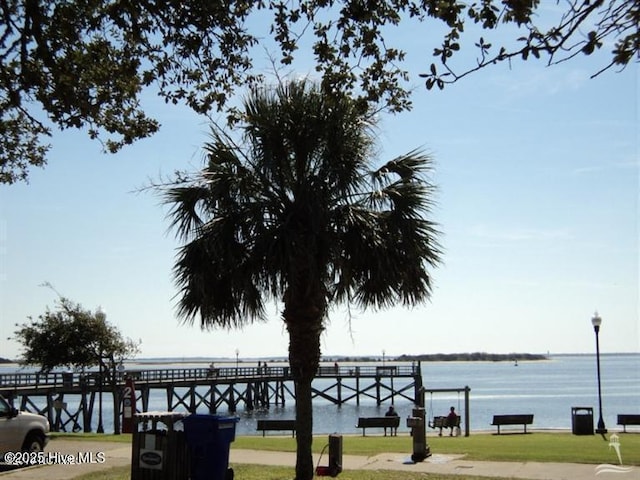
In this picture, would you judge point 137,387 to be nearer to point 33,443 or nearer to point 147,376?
point 147,376

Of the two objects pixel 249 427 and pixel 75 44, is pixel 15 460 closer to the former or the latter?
pixel 75 44

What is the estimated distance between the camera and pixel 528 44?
Result: 6.36m

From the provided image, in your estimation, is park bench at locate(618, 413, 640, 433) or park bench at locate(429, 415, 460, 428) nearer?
park bench at locate(618, 413, 640, 433)

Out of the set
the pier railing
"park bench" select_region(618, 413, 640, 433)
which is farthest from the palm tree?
the pier railing

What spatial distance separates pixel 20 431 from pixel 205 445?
533cm

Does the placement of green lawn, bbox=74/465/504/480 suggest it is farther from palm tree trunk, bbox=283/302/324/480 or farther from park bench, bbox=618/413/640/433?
park bench, bbox=618/413/640/433

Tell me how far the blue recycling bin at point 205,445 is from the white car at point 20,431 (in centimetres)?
502

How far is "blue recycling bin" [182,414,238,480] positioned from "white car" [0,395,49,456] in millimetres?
5016

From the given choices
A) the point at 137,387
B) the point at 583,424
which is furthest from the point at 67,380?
the point at 583,424

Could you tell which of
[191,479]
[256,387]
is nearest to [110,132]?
[191,479]

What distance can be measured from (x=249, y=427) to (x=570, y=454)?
31.7 m

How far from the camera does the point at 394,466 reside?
1423cm

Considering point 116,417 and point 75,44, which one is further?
point 116,417

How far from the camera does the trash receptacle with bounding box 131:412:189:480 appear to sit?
11.1m
